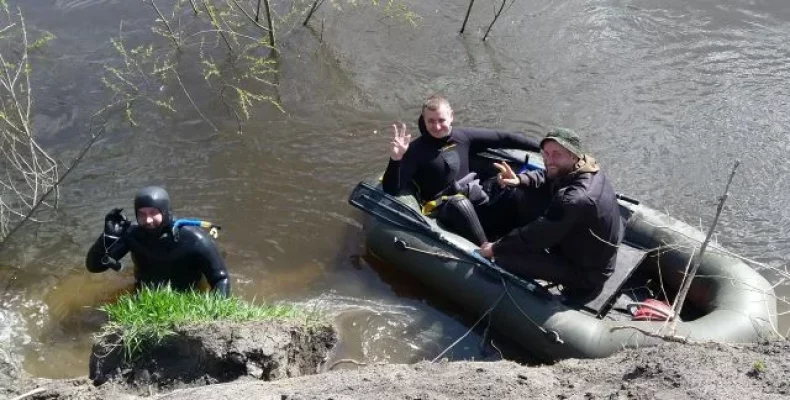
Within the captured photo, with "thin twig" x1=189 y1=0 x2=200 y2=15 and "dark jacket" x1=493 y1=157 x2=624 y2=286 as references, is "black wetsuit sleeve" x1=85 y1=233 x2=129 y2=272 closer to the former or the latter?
"dark jacket" x1=493 y1=157 x2=624 y2=286

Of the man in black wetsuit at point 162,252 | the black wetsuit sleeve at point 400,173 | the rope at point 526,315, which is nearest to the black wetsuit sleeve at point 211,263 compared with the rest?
the man in black wetsuit at point 162,252

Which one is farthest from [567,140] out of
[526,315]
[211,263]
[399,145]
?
[211,263]

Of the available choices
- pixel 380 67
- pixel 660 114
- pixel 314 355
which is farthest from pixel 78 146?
pixel 660 114

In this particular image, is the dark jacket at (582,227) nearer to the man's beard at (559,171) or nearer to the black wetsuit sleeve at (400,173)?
the man's beard at (559,171)

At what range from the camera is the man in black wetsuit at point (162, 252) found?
18.9 ft

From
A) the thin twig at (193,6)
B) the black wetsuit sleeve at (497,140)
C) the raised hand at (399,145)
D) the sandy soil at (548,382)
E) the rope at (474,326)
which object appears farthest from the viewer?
the thin twig at (193,6)

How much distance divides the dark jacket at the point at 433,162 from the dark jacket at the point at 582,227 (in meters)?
1.05

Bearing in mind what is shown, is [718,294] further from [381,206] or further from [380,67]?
[380,67]

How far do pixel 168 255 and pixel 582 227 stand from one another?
2.99m

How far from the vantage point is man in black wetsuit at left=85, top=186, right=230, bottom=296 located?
5770 mm

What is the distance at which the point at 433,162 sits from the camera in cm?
665

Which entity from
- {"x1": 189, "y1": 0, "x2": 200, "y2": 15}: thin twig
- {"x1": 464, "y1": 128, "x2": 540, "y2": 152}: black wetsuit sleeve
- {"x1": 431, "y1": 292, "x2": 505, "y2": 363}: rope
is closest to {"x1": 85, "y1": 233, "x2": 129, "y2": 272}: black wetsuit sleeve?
{"x1": 431, "y1": 292, "x2": 505, "y2": 363}: rope

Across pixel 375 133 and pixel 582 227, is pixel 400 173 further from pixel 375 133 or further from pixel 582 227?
pixel 375 133

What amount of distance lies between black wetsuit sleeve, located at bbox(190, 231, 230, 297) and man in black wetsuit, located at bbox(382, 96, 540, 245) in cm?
157
